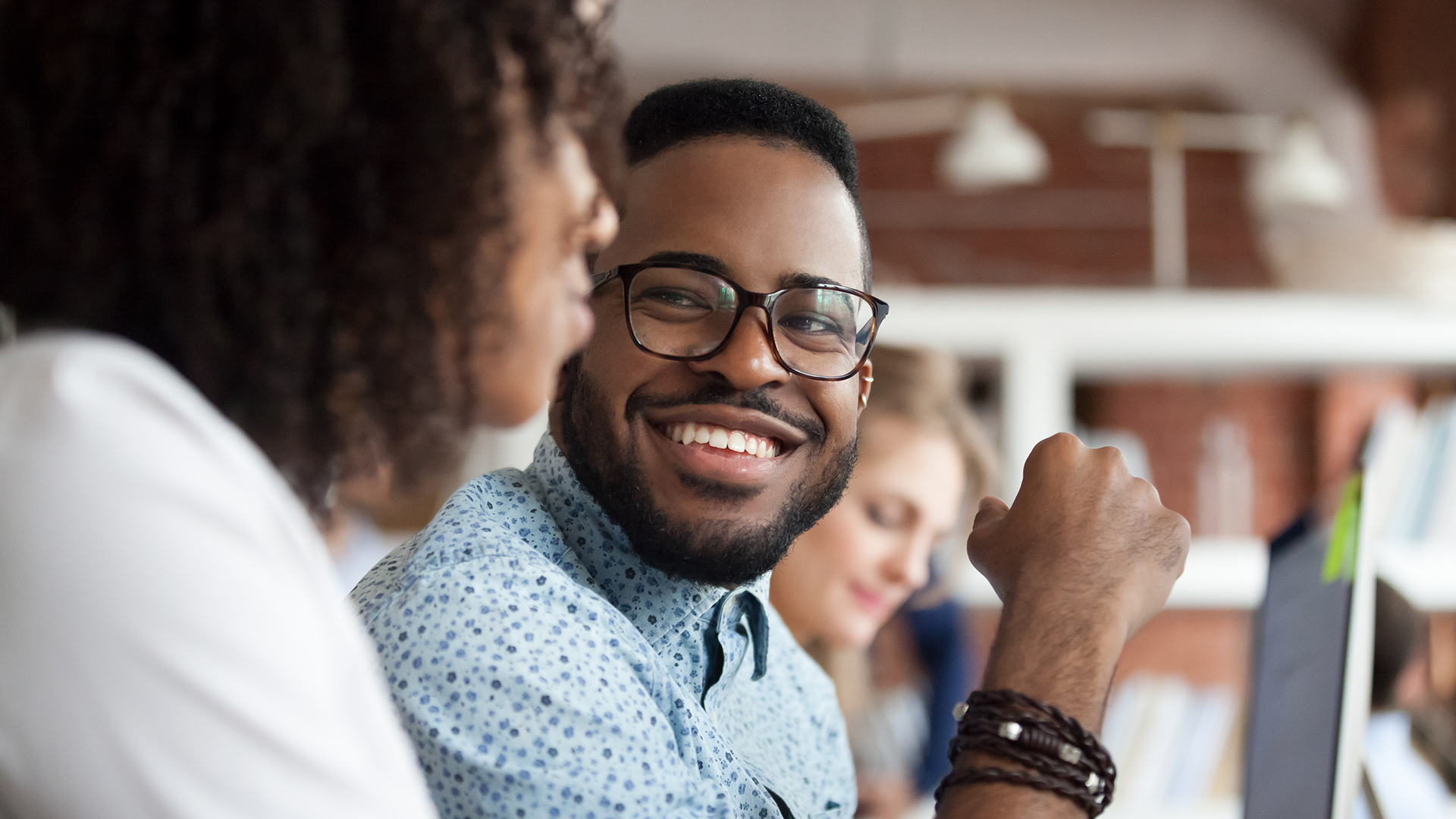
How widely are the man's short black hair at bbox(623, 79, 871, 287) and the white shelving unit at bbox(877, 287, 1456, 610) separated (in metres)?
1.36

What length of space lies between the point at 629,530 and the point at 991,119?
10.2ft

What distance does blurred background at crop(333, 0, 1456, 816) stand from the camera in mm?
2555

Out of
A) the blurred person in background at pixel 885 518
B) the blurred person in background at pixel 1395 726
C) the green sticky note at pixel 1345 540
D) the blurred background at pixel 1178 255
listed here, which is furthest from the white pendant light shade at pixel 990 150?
the green sticky note at pixel 1345 540

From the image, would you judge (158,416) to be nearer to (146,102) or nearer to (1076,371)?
(146,102)

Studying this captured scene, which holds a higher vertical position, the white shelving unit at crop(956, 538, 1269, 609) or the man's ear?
the white shelving unit at crop(956, 538, 1269, 609)

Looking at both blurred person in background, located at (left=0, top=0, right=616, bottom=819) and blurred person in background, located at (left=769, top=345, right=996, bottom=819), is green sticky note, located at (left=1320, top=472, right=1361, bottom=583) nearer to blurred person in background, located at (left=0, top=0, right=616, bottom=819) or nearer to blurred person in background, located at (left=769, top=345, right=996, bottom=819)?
blurred person in background, located at (left=0, top=0, right=616, bottom=819)

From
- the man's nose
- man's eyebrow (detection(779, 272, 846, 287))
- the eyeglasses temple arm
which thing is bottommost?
the man's nose

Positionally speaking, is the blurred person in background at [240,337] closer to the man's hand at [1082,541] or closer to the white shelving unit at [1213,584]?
the man's hand at [1082,541]

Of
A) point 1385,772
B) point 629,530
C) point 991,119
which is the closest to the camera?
point 629,530

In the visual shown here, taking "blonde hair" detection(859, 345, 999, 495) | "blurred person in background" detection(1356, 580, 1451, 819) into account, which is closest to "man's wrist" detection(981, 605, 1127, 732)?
"blurred person in background" detection(1356, 580, 1451, 819)

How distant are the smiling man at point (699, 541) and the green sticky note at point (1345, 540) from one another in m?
0.16

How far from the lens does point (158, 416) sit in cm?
48

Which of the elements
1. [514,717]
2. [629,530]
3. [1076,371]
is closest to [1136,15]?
[1076,371]

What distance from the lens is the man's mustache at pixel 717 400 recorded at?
105 cm
